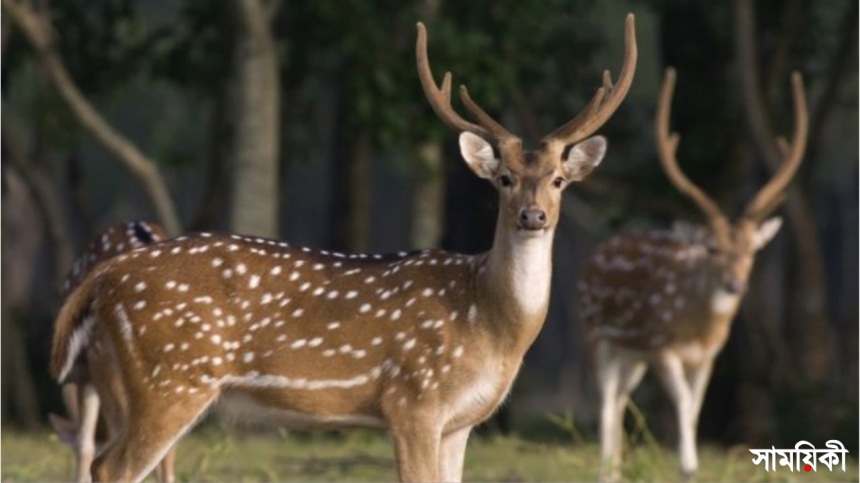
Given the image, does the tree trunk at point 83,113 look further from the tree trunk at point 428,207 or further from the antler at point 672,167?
the antler at point 672,167

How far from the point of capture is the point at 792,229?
1909cm

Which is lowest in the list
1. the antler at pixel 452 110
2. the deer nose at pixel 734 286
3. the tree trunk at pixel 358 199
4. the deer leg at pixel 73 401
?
the tree trunk at pixel 358 199

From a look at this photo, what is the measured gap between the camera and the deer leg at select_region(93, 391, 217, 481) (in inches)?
378

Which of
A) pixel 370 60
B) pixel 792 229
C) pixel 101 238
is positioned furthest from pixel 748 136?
pixel 101 238

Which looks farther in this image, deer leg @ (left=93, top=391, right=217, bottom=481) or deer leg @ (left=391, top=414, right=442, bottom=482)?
deer leg @ (left=93, top=391, right=217, bottom=481)

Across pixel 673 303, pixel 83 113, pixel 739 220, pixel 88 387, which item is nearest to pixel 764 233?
pixel 739 220

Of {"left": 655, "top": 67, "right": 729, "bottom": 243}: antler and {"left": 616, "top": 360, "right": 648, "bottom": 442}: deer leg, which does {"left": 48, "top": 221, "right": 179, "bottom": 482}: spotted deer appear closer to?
{"left": 616, "top": 360, "right": 648, "bottom": 442}: deer leg

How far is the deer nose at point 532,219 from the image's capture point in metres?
9.42

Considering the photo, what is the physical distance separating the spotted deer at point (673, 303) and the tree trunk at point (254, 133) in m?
2.19

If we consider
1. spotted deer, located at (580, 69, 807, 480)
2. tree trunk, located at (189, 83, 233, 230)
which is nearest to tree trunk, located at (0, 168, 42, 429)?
tree trunk, located at (189, 83, 233, 230)

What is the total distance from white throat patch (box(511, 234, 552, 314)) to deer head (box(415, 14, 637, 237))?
0.18ft

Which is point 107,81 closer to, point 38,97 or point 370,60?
point 38,97

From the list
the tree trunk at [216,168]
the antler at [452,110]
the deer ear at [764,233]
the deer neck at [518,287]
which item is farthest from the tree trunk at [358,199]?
the deer neck at [518,287]

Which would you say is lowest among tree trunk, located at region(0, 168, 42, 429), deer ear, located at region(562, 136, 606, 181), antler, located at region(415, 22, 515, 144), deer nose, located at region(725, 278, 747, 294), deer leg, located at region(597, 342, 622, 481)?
tree trunk, located at region(0, 168, 42, 429)
